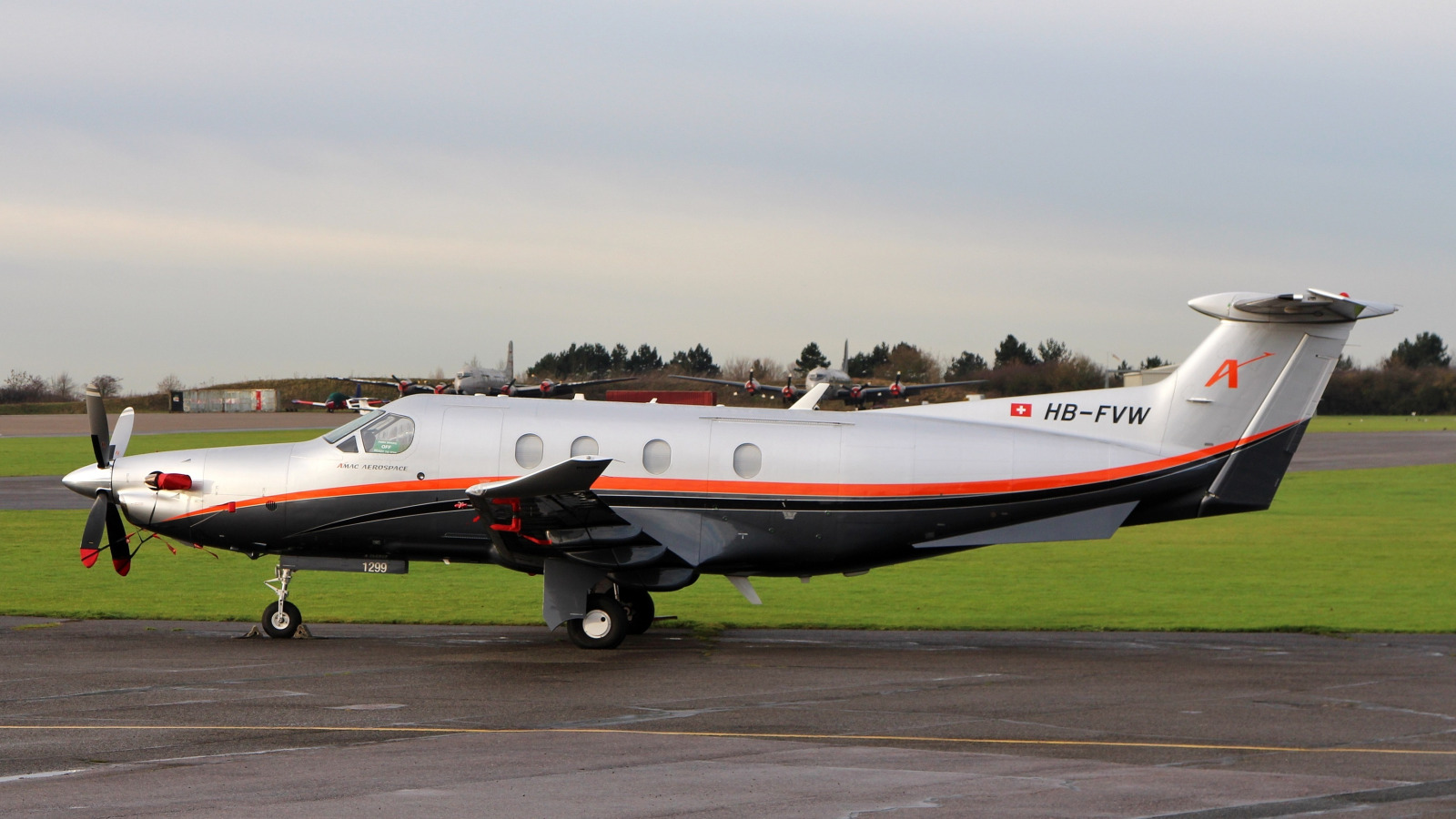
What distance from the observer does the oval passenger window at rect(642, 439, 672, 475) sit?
1562 centimetres

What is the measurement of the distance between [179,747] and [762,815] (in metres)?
4.75

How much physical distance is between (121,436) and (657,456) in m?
7.31

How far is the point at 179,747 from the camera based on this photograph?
977cm

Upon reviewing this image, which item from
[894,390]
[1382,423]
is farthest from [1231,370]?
[1382,423]

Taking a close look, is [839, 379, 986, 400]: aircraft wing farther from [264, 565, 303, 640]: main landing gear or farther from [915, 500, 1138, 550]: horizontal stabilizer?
[264, 565, 303, 640]: main landing gear

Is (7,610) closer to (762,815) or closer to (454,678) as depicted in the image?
(454,678)

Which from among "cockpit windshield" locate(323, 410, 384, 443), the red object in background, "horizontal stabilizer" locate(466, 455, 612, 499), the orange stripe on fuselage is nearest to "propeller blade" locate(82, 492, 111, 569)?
"cockpit windshield" locate(323, 410, 384, 443)

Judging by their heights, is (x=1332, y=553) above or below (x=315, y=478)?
below

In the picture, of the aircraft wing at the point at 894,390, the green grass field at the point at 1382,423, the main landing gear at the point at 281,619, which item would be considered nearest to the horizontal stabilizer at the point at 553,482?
the main landing gear at the point at 281,619

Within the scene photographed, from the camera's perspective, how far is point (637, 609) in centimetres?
1675

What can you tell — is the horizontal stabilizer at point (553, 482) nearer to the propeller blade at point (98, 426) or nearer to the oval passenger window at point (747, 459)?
the oval passenger window at point (747, 459)

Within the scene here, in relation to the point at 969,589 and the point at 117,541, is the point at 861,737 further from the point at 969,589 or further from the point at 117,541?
the point at 969,589

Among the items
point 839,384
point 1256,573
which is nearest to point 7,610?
point 1256,573

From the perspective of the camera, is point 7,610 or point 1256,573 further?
point 1256,573
